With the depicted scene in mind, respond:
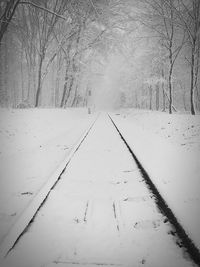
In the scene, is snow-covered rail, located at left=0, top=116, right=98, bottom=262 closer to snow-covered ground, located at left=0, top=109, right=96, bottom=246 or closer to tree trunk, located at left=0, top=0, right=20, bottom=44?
snow-covered ground, located at left=0, top=109, right=96, bottom=246

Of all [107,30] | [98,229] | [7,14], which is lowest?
[98,229]

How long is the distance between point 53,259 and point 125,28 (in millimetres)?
16369

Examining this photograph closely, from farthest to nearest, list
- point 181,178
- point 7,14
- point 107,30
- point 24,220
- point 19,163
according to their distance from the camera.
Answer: point 107,30 → point 7,14 → point 19,163 → point 181,178 → point 24,220

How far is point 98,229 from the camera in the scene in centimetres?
241

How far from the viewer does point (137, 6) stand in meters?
15.1

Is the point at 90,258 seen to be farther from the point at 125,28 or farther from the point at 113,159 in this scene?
the point at 125,28

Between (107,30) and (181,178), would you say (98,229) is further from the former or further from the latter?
(107,30)

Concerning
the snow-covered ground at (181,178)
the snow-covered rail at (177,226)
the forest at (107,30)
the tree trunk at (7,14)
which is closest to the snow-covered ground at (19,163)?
the snow-covered rail at (177,226)

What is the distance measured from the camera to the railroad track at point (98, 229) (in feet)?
6.42

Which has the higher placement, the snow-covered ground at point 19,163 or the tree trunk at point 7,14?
the tree trunk at point 7,14

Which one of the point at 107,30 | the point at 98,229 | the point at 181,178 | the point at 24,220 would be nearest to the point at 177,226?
the point at 98,229

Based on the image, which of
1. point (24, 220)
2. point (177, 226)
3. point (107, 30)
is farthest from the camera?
point (107, 30)

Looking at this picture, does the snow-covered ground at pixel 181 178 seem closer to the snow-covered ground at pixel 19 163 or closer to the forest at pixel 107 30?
the snow-covered ground at pixel 19 163

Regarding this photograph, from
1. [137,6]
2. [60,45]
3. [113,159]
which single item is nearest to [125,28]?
[137,6]
